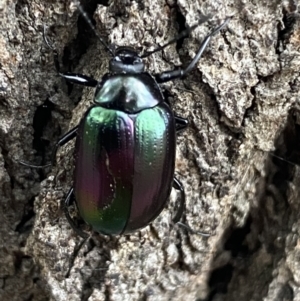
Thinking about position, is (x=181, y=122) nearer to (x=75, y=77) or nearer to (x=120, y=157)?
(x=120, y=157)

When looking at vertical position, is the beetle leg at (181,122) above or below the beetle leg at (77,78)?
below

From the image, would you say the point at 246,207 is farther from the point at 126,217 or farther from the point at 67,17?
the point at 67,17

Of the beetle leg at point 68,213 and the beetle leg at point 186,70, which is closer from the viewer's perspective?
the beetle leg at point 186,70

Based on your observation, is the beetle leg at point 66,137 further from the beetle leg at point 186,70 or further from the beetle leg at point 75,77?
the beetle leg at point 186,70

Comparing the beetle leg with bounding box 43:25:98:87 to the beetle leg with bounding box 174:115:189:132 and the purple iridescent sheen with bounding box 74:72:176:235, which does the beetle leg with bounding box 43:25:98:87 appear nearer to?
the purple iridescent sheen with bounding box 74:72:176:235

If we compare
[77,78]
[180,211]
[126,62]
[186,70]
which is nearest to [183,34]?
[186,70]

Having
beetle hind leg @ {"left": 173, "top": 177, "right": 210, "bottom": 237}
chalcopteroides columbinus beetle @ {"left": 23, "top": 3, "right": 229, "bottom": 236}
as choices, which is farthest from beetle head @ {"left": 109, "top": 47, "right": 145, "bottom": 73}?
beetle hind leg @ {"left": 173, "top": 177, "right": 210, "bottom": 237}

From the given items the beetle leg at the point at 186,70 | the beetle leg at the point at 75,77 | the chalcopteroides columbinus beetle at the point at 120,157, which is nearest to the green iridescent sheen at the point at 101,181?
the chalcopteroides columbinus beetle at the point at 120,157

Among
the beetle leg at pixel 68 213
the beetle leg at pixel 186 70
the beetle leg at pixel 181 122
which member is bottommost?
the beetle leg at pixel 68 213
